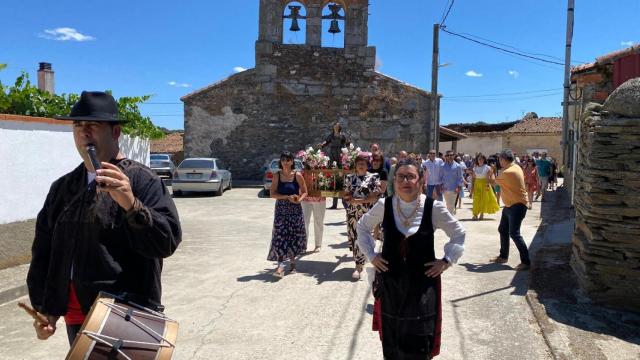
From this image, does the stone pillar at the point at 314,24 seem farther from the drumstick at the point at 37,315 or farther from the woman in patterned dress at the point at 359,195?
the drumstick at the point at 37,315

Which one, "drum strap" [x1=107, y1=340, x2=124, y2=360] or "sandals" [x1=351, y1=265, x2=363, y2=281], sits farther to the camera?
"sandals" [x1=351, y1=265, x2=363, y2=281]

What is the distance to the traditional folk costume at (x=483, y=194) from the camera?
480 inches

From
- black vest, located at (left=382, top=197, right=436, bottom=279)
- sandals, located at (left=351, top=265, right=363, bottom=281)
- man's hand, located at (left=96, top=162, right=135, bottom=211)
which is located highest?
man's hand, located at (left=96, top=162, right=135, bottom=211)

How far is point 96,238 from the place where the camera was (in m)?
2.31

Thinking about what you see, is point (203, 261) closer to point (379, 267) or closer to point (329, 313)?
point (329, 313)

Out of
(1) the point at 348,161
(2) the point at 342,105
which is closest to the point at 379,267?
(1) the point at 348,161

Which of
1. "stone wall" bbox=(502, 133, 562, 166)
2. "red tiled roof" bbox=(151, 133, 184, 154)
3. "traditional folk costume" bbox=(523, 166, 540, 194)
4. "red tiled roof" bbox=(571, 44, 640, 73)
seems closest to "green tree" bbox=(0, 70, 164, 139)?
"red tiled roof" bbox=(571, 44, 640, 73)

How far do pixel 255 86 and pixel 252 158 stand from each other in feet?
11.2

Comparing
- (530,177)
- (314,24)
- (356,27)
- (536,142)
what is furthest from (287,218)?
(536,142)

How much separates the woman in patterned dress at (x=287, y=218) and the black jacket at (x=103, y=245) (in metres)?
4.44

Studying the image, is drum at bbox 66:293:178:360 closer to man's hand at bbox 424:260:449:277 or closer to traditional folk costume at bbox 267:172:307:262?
man's hand at bbox 424:260:449:277

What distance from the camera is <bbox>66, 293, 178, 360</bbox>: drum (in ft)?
6.82

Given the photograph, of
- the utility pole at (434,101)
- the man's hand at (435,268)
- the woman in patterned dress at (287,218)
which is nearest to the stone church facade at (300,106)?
the utility pole at (434,101)

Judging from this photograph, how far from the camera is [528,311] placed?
532cm
